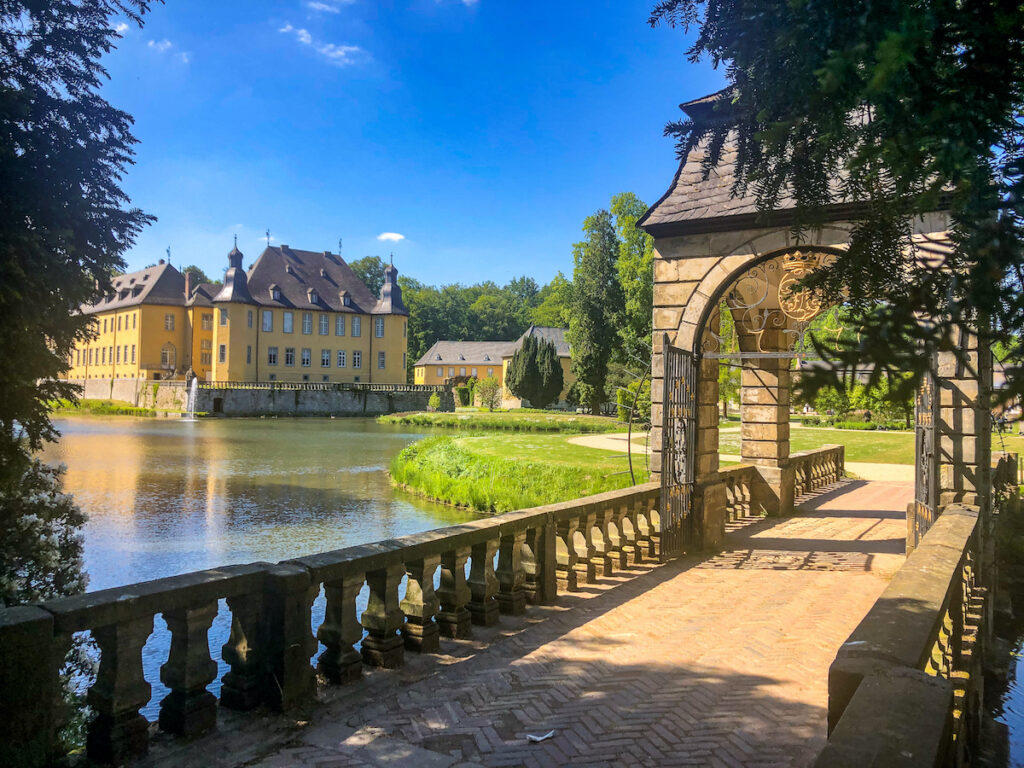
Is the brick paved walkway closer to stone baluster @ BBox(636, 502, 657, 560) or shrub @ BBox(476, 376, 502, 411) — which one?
stone baluster @ BBox(636, 502, 657, 560)

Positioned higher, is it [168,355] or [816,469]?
[168,355]

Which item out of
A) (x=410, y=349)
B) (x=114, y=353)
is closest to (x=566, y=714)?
(x=114, y=353)

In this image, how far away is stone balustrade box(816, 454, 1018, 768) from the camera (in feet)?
6.55

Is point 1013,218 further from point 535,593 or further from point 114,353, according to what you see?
point 114,353

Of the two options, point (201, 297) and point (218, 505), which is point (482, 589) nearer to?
point (218, 505)

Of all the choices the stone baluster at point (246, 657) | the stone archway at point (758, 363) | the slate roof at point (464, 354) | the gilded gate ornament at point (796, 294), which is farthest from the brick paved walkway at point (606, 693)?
the slate roof at point (464, 354)

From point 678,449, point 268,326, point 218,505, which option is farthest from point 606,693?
point 268,326

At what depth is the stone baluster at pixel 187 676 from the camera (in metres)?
3.41

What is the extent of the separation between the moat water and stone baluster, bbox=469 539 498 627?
3340 mm

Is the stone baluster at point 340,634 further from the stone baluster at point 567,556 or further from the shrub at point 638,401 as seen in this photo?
the shrub at point 638,401

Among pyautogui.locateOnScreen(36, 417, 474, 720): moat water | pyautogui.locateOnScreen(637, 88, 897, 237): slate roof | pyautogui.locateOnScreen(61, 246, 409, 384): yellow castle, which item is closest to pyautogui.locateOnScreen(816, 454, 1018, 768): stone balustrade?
pyautogui.locateOnScreen(637, 88, 897, 237): slate roof

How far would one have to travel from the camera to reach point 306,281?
205ft

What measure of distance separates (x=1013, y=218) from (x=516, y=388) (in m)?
54.5

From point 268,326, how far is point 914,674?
6052 cm
